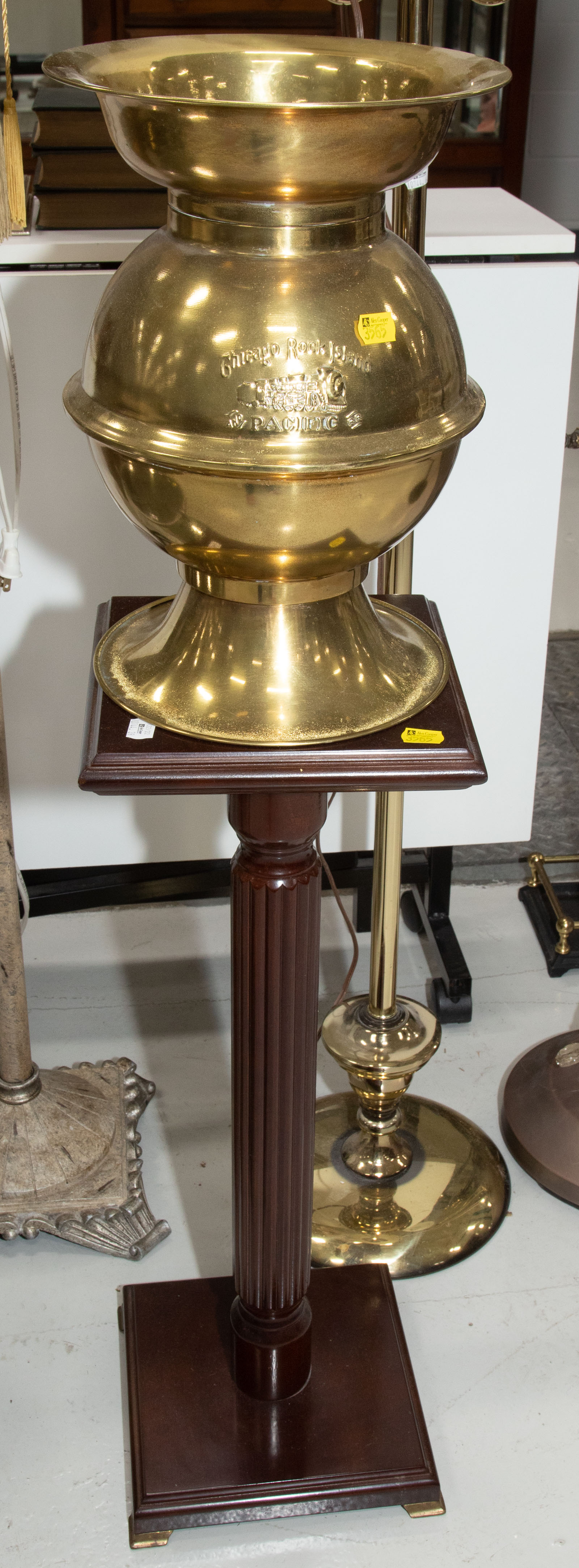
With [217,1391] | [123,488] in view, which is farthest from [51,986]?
[123,488]

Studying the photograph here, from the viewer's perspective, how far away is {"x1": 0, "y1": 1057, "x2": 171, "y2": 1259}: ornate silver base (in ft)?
5.41

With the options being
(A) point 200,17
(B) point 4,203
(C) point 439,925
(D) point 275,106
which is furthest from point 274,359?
(A) point 200,17

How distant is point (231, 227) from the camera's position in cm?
85

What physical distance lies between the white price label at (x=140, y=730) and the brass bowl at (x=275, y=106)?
0.35 metres

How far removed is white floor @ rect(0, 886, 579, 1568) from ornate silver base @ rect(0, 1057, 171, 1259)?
0.03m

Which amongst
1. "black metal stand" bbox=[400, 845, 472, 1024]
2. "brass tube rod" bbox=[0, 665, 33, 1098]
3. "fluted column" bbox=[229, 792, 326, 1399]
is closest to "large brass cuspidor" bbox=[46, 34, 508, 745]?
"fluted column" bbox=[229, 792, 326, 1399]

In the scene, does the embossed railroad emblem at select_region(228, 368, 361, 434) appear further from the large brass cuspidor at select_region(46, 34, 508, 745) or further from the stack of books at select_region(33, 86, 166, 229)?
the stack of books at select_region(33, 86, 166, 229)

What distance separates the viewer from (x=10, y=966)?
1.63m

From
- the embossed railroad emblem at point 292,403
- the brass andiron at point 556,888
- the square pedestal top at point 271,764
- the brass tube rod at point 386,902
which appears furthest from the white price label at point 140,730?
the brass andiron at point 556,888

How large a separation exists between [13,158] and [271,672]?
0.60 metres

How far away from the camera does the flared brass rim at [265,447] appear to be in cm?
83

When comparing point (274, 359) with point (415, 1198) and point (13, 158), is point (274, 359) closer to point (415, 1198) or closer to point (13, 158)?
point (13, 158)

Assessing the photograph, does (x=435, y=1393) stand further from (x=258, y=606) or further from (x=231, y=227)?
(x=231, y=227)

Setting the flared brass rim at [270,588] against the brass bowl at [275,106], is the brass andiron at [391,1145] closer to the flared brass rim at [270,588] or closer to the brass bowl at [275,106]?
the flared brass rim at [270,588]
